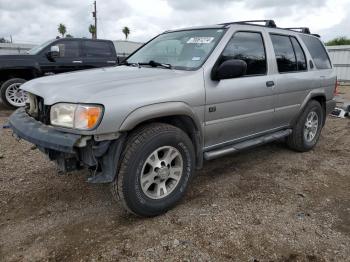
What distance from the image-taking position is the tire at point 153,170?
2863 mm

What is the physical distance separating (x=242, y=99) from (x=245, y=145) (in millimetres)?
591

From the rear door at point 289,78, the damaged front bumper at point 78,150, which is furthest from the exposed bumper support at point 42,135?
the rear door at point 289,78

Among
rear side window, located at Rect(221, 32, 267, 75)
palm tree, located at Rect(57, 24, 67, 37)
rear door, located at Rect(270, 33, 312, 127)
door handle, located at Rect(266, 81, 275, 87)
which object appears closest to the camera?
rear side window, located at Rect(221, 32, 267, 75)

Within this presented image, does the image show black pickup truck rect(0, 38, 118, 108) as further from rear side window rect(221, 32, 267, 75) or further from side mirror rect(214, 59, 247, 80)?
side mirror rect(214, 59, 247, 80)

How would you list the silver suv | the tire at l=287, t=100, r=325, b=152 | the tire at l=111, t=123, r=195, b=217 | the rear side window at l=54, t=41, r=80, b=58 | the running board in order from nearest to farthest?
the silver suv < the tire at l=111, t=123, r=195, b=217 < the running board < the tire at l=287, t=100, r=325, b=152 < the rear side window at l=54, t=41, r=80, b=58

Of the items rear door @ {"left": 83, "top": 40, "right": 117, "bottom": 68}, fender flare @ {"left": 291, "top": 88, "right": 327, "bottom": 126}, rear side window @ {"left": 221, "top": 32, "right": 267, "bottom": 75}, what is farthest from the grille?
rear door @ {"left": 83, "top": 40, "right": 117, "bottom": 68}

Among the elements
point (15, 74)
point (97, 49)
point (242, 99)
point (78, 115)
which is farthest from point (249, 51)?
point (15, 74)

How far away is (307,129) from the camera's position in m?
5.22

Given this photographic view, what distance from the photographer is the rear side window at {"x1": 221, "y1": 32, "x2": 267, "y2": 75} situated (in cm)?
373

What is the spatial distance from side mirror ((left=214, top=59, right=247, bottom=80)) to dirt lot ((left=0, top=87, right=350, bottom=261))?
1328 millimetres

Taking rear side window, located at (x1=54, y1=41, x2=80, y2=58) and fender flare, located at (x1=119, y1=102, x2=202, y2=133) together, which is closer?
fender flare, located at (x1=119, y1=102, x2=202, y2=133)

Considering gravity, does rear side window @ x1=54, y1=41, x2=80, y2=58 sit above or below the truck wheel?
above

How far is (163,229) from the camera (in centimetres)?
298

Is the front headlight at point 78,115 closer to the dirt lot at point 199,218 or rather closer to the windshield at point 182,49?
the dirt lot at point 199,218
